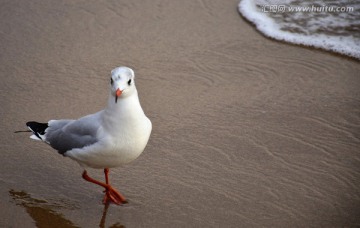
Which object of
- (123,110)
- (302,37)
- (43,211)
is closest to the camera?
(123,110)

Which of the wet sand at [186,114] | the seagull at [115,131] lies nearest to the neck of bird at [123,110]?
the seagull at [115,131]

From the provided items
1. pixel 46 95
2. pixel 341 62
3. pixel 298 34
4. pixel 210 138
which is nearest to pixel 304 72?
pixel 341 62

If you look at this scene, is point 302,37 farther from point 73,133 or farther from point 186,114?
point 73,133

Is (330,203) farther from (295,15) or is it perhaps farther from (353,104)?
(295,15)

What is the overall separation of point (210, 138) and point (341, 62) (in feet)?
7.31

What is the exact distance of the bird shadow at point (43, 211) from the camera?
4273 millimetres

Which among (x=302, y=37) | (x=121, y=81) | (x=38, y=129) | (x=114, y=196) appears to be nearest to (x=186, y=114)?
(x=114, y=196)

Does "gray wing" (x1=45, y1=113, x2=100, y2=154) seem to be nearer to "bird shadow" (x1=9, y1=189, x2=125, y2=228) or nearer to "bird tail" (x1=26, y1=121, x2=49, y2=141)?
"bird tail" (x1=26, y1=121, x2=49, y2=141)

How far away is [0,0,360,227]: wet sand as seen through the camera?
4.42 meters

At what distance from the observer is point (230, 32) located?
7109 millimetres

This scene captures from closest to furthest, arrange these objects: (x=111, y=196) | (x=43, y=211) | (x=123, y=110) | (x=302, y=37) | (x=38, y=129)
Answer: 1. (x=123, y=110)
2. (x=43, y=211)
3. (x=111, y=196)
4. (x=38, y=129)
5. (x=302, y=37)

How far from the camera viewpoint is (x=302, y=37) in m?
7.20

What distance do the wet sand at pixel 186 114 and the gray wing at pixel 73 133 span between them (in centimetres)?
38

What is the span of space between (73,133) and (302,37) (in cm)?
374
